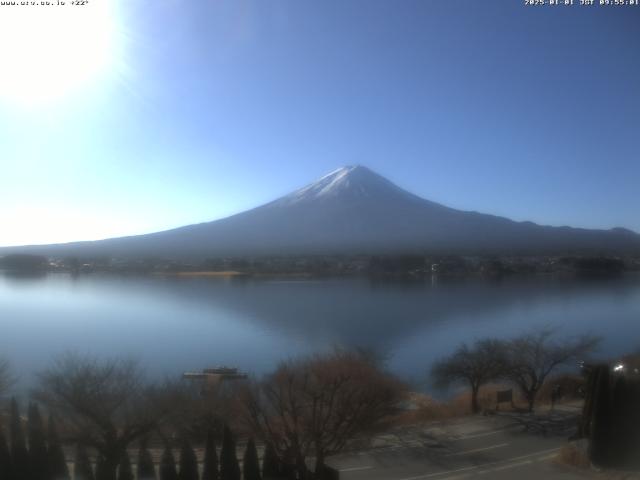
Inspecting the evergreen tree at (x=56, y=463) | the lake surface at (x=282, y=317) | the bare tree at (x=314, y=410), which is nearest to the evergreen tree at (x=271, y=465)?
the bare tree at (x=314, y=410)

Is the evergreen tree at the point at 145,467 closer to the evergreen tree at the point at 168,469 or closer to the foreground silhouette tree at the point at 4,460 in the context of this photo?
the evergreen tree at the point at 168,469

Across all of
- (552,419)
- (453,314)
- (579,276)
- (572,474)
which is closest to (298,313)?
(453,314)

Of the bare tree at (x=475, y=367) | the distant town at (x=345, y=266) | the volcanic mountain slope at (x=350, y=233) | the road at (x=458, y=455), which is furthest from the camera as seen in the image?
the volcanic mountain slope at (x=350, y=233)

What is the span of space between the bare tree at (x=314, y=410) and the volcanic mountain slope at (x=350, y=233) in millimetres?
24056

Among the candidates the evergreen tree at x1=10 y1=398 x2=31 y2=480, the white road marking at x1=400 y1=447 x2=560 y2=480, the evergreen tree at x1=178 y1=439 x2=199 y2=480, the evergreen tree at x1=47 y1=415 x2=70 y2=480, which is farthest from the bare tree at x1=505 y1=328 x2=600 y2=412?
the evergreen tree at x1=10 y1=398 x2=31 y2=480

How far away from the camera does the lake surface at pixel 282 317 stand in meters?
9.60

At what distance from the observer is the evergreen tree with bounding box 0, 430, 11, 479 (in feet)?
11.3

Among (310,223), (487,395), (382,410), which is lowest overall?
(487,395)

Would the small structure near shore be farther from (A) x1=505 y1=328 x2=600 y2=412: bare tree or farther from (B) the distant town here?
(B) the distant town

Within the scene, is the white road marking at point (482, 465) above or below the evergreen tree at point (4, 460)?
below

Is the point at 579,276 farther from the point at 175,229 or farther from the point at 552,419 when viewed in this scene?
the point at 175,229

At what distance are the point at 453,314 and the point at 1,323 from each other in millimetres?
10013

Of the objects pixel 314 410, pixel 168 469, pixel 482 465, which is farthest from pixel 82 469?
pixel 482 465

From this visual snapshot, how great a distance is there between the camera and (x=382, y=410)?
4.66 metres
